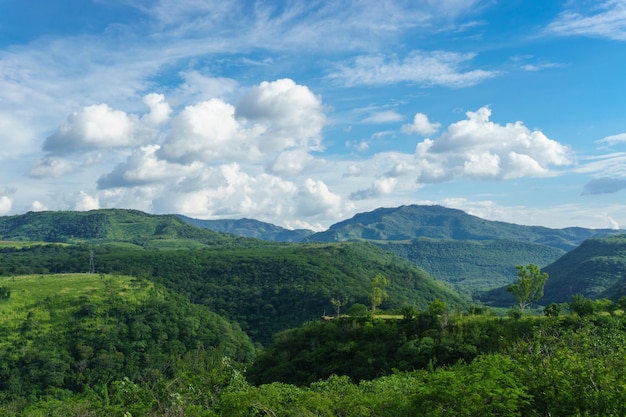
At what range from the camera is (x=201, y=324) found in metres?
187

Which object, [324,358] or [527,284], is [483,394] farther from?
[324,358]

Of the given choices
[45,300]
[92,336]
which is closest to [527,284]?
[92,336]

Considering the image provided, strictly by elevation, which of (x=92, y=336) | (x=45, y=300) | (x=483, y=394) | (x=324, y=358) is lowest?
(x=92, y=336)

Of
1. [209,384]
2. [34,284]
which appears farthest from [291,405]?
[34,284]

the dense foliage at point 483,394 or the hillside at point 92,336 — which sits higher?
the dense foliage at point 483,394

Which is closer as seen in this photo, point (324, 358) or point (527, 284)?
point (527, 284)

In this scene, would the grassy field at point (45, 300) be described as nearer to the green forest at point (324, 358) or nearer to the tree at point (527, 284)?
the green forest at point (324, 358)

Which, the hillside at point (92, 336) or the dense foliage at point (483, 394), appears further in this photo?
the hillside at point (92, 336)

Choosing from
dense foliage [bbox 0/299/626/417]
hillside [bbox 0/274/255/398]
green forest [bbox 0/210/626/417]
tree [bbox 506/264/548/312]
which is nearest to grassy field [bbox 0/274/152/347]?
hillside [bbox 0/274/255/398]

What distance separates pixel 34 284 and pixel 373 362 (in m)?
178

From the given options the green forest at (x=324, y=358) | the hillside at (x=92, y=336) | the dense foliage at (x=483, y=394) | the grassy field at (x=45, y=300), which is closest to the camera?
the dense foliage at (x=483, y=394)

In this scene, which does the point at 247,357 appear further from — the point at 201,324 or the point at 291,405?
the point at 291,405

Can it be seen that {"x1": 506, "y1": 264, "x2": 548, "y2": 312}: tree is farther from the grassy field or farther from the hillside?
the grassy field

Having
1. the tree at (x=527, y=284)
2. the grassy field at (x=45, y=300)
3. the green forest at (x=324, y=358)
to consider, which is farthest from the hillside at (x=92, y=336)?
the tree at (x=527, y=284)
